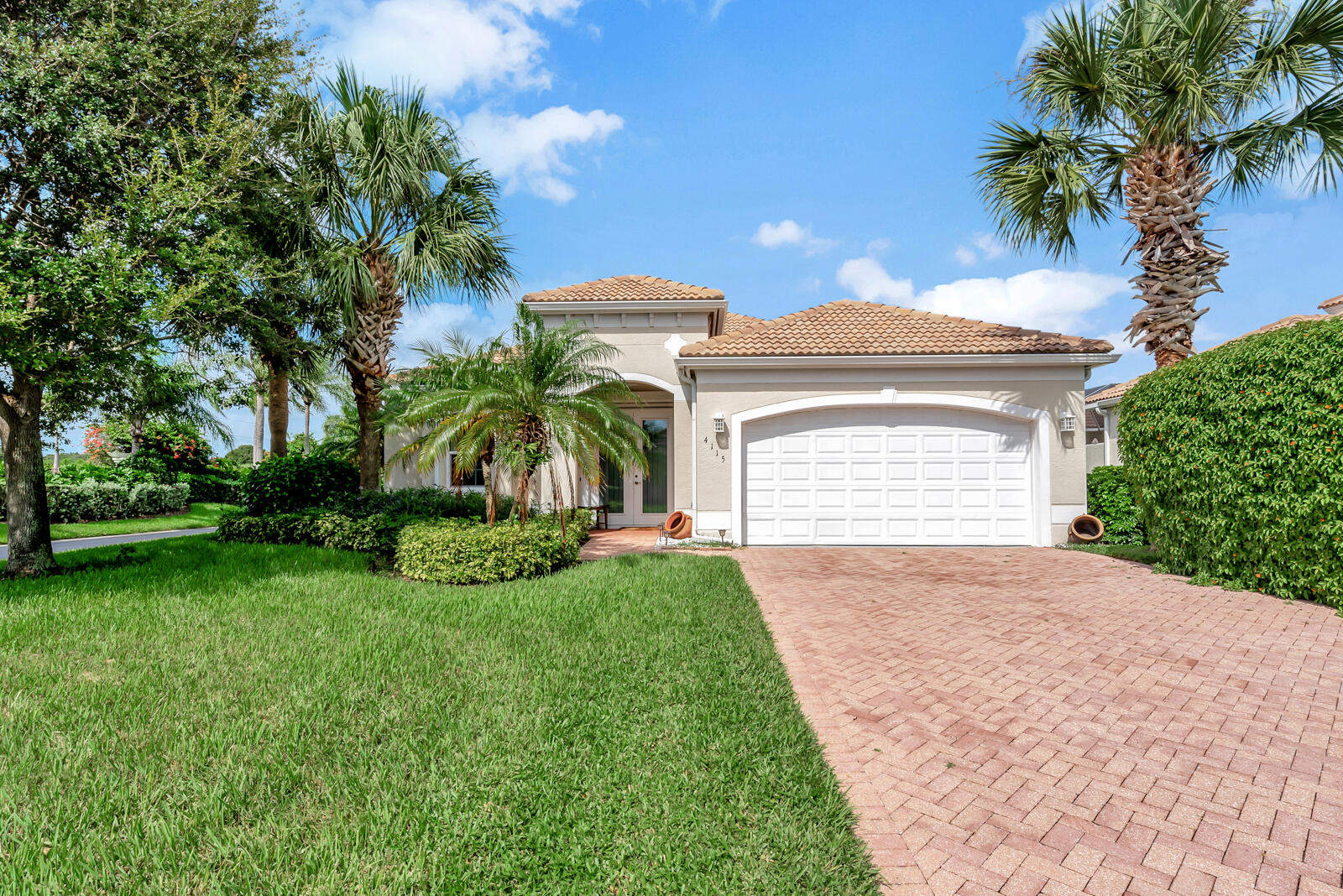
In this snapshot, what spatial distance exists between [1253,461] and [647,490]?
11572 millimetres

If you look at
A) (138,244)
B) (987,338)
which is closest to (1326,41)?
(987,338)

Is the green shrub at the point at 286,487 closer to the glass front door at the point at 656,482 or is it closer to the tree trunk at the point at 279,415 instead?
the tree trunk at the point at 279,415

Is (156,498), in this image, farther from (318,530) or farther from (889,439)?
(889,439)

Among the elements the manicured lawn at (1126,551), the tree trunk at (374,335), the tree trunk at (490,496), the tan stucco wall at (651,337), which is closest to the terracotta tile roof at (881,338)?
the tan stucco wall at (651,337)

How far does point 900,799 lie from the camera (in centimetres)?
303

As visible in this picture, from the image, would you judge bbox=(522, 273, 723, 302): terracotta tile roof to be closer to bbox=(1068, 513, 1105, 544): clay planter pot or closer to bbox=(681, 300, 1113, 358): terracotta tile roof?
bbox=(681, 300, 1113, 358): terracotta tile roof

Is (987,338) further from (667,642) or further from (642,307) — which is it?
(667,642)

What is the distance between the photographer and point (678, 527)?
11.7 m

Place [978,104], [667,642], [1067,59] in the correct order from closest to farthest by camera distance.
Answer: [667,642]
[1067,59]
[978,104]

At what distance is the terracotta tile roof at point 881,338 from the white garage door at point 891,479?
4.24 feet

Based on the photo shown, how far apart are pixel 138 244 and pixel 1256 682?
13384mm

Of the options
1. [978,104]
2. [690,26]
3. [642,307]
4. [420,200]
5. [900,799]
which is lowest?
[900,799]

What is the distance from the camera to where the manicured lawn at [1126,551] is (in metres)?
9.84

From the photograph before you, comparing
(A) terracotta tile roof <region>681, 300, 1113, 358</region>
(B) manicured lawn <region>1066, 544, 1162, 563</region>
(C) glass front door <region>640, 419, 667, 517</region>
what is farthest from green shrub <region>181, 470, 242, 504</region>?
(B) manicured lawn <region>1066, 544, 1162, 563</region>
